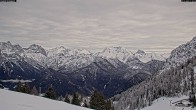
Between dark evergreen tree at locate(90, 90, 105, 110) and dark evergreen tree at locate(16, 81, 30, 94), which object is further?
dark evergreen tree at locate(16, 81, 30, 94)

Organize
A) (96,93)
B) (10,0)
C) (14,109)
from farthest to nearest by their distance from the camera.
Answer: (96,93), (10,0), (14,109)

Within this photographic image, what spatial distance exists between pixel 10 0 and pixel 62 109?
4024 mm

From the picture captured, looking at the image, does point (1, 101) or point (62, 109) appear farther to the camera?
point (62, 109)

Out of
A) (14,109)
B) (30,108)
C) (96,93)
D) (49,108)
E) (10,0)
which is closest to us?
(14,109)

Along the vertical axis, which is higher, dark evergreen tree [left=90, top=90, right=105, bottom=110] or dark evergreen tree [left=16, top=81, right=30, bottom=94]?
dark evergreen tree [left=16, top=81, right=30, bottom=94]

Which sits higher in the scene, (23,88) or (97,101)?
(23,88)

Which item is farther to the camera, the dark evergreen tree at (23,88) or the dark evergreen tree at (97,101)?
the dark evergreen tree at (23,88)

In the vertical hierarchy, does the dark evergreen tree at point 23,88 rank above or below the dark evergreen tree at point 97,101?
above

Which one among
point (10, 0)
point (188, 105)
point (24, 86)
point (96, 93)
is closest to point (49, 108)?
point (10, 0)

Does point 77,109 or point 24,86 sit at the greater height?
point 77,109

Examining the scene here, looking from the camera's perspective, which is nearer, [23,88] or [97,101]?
[97,101]

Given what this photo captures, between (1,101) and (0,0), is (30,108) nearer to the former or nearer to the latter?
(1,101)

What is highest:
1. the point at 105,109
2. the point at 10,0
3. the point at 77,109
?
the point at 10,0

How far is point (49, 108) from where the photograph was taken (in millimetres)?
9094
